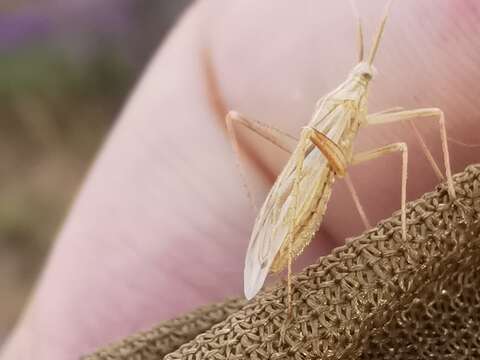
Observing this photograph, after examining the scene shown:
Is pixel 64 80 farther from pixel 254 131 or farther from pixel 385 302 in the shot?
pixel 385 302

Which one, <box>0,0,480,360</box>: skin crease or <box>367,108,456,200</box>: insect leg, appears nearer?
<box>367,108,456,200</box>: insect leg

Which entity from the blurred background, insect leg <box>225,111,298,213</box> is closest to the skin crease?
insect leg <box>225,111,298,213</box>

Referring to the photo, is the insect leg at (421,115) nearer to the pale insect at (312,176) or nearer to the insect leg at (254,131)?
the pale insect at (312,176)

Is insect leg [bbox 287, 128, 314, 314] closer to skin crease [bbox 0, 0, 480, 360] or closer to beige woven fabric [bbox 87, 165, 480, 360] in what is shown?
beige woven fabric [bbox 87, 165, 480, 360]

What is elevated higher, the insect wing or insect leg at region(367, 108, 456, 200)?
insect leg at region(367, 108, 456, 200)

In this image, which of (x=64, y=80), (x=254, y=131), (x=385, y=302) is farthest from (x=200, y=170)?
(x=64, y=80)

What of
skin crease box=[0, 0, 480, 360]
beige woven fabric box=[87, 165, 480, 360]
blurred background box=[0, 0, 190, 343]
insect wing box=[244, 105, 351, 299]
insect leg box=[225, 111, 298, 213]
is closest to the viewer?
beige woven fabric box=[87, 165, 480, 360]
